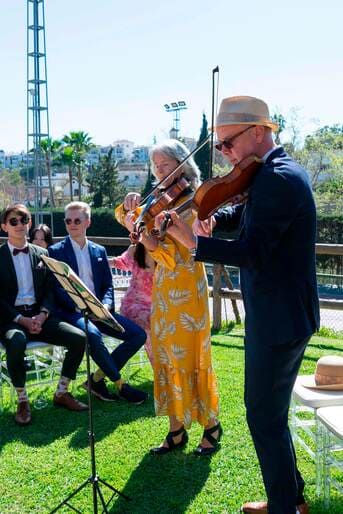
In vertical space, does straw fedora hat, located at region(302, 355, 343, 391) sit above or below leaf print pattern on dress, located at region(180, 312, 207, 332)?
below

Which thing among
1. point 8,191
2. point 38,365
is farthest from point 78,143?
point 38,365

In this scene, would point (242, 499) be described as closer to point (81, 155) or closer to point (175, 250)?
point (175, 250)

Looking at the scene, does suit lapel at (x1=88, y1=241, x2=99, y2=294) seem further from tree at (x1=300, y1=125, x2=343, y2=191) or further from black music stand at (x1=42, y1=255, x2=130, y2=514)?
tree at (x1=300, y1=125, x2=343, y2=191)

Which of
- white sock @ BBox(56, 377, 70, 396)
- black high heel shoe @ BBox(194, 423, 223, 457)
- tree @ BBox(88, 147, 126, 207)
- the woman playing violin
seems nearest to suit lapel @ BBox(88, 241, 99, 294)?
white sock @ BBox(56, 377, 70, 396)

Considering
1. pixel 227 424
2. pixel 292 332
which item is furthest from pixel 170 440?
pixel 292 332

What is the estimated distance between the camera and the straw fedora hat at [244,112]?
250 centimetres

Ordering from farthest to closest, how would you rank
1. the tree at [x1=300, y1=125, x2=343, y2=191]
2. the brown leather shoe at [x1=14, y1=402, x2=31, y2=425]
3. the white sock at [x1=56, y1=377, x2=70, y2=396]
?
the tree at [x1=300, y1=125, x2=343, y2=191] → the white sock at [x1=56, y1=377, x2=70, y2=396] → the brown leather shoe at [x1=14, y1=402, x2=31, y2=425]

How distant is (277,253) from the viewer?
2.46m

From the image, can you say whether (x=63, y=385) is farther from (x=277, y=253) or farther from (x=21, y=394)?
(x=277, y=253)

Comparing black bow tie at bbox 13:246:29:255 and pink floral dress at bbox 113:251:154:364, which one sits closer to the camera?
black bow tie at bbox 13:246:29:255

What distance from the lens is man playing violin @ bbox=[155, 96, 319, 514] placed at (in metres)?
2.36

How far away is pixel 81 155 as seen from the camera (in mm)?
67875

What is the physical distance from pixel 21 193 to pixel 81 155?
378 inches

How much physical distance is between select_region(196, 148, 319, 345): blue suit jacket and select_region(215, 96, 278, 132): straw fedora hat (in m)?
0.16
